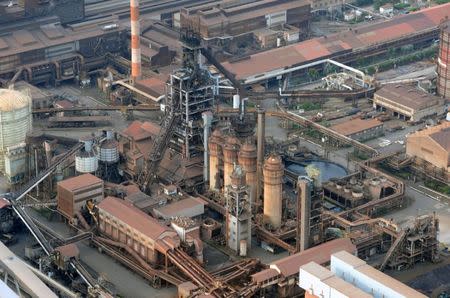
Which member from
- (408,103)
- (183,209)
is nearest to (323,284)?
(183,209)

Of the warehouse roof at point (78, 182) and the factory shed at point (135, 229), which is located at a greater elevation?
the warehouse roof at point (78, 182)

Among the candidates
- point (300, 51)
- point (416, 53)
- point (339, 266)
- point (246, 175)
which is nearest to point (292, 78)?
point (300, 51)

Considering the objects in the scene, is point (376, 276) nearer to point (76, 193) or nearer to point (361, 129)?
point (76, 193)

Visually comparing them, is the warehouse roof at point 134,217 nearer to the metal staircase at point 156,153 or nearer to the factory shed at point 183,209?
the factory shed at point 183,209

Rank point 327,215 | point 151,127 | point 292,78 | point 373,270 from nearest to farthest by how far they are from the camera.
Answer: point 373,270
point 327,215
point 151,127
point 292,78

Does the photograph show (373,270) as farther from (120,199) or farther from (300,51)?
(300,51)

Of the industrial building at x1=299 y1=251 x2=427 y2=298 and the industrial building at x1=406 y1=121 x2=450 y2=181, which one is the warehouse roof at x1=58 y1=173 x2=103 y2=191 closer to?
the industrial building at x1=299 y1=251 x2=427 y2=298

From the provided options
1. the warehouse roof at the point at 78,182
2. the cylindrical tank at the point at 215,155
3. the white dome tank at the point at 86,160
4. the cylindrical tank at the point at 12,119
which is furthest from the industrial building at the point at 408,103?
the cylindrical tank at the point at 12,119
